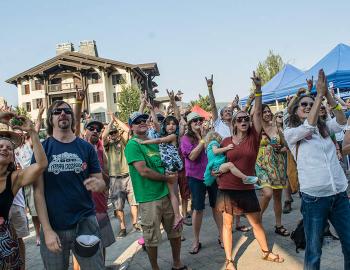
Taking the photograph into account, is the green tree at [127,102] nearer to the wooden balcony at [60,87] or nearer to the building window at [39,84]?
the wooden balcony at [60,87]

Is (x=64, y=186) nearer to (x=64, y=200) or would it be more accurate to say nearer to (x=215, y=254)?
(x=64, y=200)

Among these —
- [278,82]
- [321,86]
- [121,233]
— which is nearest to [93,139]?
[121,233]

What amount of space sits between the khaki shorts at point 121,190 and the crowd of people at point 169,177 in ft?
1.14

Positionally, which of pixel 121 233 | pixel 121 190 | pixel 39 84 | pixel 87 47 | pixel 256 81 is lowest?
pixel 121 233

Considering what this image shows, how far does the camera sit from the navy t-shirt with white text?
10.2 feet

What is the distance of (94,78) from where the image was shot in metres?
40.2

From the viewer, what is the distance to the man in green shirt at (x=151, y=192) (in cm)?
406

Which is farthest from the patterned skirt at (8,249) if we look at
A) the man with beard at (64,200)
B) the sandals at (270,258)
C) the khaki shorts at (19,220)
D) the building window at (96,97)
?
the building window at (96,97)

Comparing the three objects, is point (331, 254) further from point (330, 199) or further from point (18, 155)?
point (18, 155)

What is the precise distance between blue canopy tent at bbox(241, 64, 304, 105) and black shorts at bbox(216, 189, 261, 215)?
9.01 metres

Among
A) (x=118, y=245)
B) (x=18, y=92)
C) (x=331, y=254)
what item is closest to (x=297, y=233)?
(x=331, y=254)

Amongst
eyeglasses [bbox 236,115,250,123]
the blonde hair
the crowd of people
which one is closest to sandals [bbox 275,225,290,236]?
the crowd of people

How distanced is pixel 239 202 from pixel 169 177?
35.7 inches

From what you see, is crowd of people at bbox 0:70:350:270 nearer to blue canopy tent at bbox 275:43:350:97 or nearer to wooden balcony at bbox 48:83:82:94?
blue canopy tent at bbox 275:43:350:97
